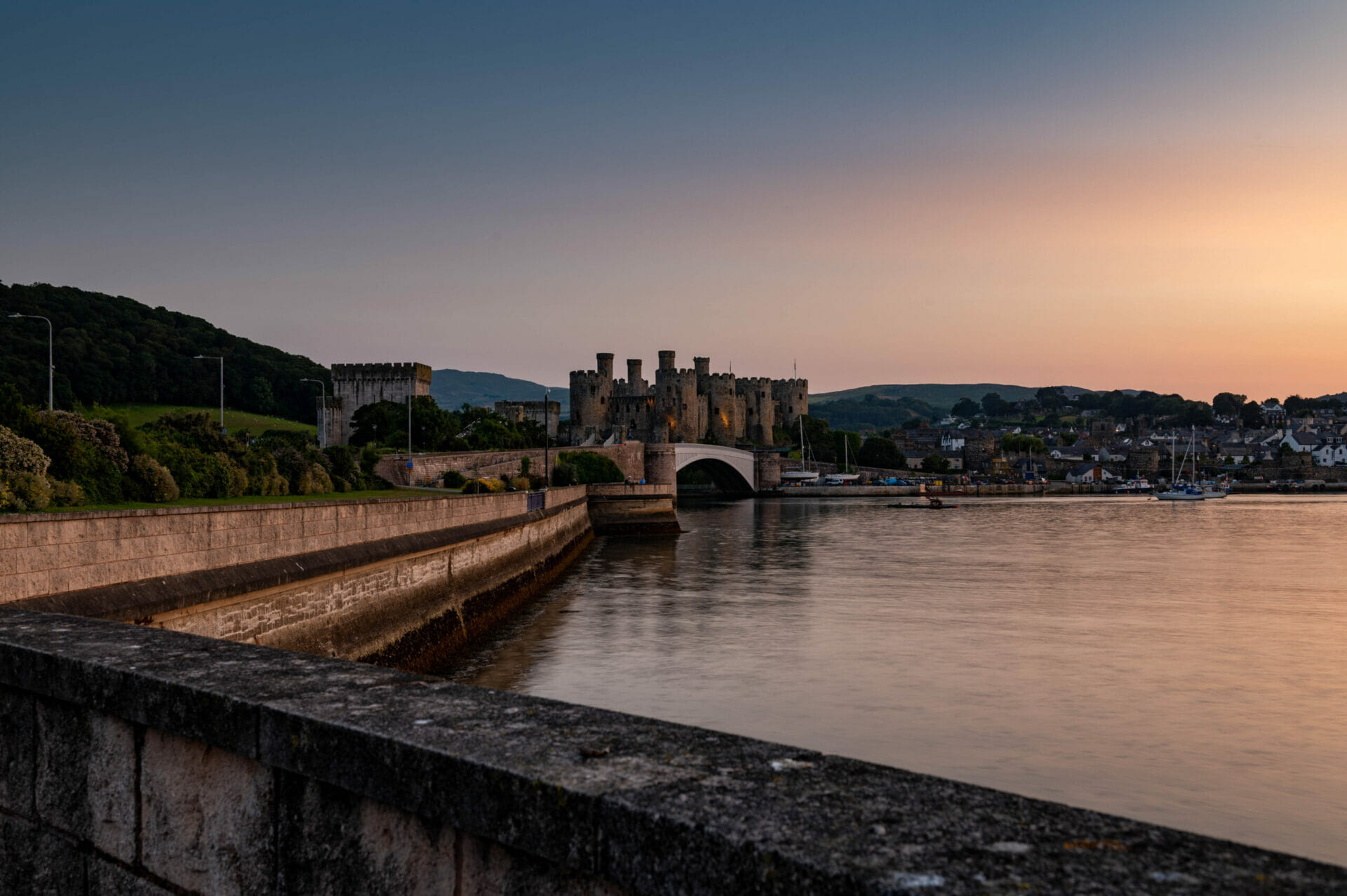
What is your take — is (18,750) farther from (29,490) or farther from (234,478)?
(234,478)

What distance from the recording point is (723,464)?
94125 millimetres

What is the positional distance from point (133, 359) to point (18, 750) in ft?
298

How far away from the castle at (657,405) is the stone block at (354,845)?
315 feet

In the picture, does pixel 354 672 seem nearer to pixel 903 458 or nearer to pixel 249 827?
pixel 249 827

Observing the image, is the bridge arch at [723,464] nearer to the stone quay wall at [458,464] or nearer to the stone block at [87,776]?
the stone quay wall at [458,464]

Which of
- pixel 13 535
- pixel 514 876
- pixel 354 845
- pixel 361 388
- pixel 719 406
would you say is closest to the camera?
pixel 514 876

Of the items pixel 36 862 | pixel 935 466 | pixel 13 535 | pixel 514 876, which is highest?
pixel 13 535

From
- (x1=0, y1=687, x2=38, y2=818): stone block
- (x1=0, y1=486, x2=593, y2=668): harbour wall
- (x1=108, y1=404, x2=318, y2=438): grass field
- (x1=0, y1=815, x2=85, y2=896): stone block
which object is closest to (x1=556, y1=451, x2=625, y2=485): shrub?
(x1=108, y1=404, x2=318, y2=438): grass field

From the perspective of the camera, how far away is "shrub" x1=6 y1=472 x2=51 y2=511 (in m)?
12.1

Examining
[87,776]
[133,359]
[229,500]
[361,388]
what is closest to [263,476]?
[229,500]

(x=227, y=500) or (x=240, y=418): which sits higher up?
(x=240, y=418)

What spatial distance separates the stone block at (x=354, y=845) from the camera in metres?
2.32

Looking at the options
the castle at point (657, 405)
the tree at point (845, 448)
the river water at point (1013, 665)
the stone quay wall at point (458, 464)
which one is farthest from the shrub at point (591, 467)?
the tree at point (845, 448)

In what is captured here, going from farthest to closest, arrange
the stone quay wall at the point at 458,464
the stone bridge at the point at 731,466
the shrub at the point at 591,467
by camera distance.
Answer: the stone bridge at the point at 731,466, the shrub at the point at 591,467, the stone quay wall at the point at 458,464
